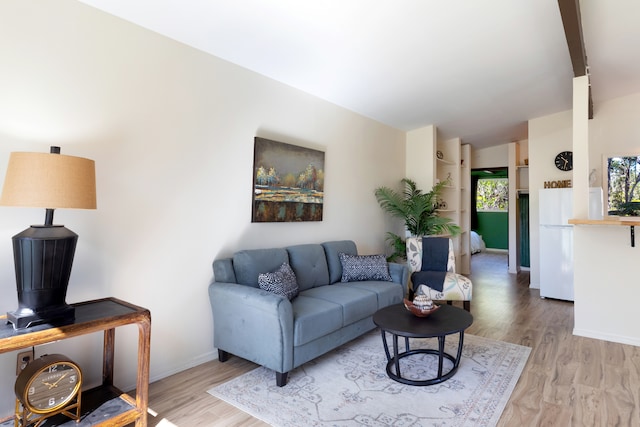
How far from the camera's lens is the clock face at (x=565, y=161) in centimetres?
553

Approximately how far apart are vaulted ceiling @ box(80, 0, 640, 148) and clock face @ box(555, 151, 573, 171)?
41.0 inches

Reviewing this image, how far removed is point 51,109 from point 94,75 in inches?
13.6

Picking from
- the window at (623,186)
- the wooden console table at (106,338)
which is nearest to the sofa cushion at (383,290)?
the wooden console table at (106,338)

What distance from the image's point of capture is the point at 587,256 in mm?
3547

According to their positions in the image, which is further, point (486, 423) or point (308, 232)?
point (308, 232)

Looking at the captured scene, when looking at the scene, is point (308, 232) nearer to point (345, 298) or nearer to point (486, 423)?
point (345, 298)

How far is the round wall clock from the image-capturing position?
1641mm

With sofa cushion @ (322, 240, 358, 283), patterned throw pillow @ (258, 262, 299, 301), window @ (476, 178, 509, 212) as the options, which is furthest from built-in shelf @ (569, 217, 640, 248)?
window @ (476, 178, 509, 212)

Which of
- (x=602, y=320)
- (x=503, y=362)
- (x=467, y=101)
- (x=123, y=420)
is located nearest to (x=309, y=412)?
(x=123, y=420)

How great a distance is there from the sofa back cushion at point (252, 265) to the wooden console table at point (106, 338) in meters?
0.96

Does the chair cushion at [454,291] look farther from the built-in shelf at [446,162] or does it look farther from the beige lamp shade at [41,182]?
the beige lamp shade at [41,182]

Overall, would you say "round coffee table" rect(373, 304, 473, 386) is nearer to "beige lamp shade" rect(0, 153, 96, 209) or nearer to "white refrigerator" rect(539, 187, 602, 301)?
"beige lamp shade" rect(0, 153, 96, 209)

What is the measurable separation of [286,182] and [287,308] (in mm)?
1548

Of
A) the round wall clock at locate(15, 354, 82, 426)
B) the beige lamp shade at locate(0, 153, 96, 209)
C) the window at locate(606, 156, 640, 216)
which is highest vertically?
the window at locate(606, 156, 640, 216)
